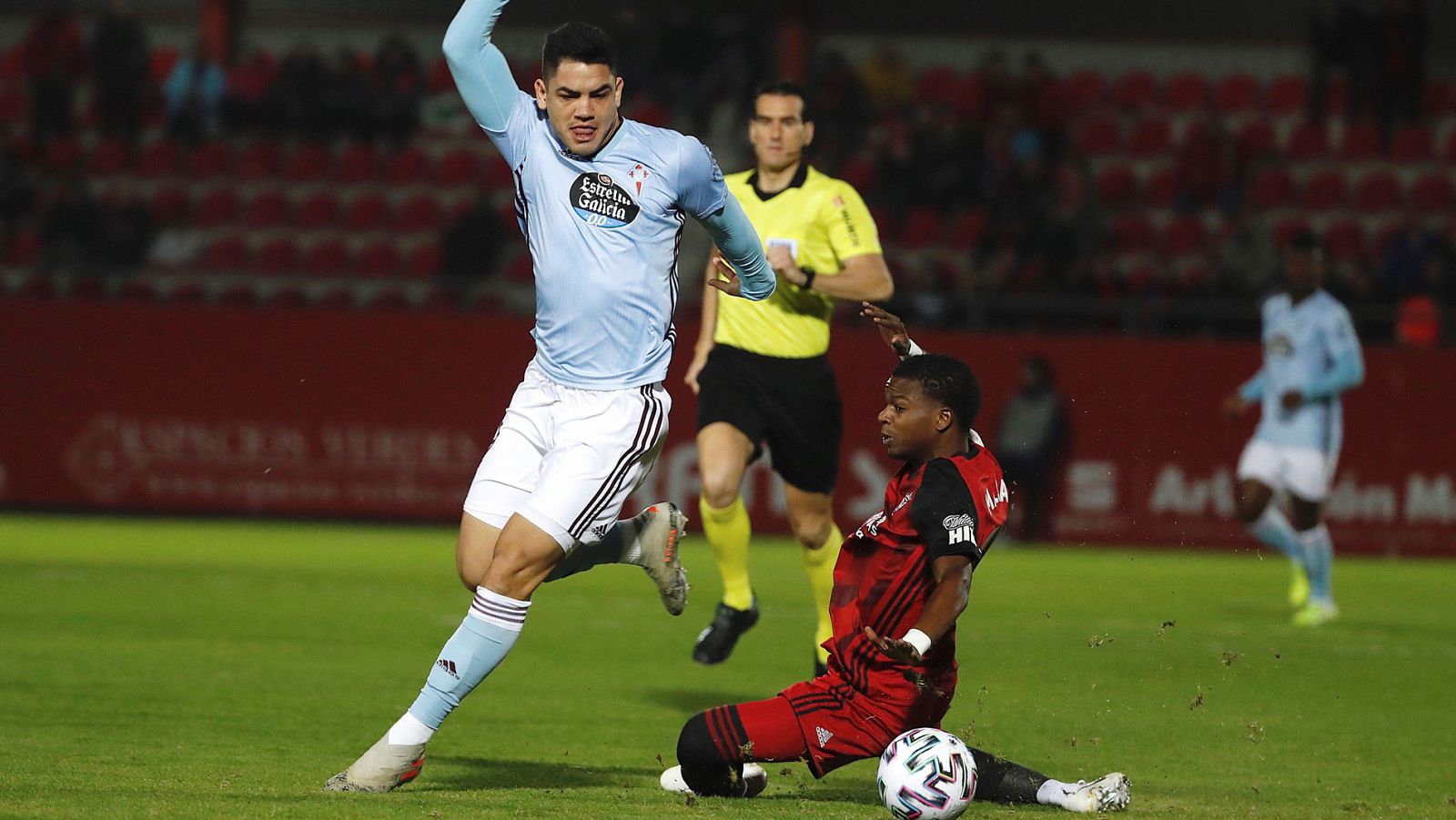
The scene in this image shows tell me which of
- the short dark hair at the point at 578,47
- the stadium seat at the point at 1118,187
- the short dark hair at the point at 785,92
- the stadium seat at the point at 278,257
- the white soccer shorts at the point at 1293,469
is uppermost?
the short dark hair at the point at 578,47

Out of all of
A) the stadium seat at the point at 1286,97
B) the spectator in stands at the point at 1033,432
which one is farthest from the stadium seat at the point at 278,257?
the stadium seat at the point at 1286,97

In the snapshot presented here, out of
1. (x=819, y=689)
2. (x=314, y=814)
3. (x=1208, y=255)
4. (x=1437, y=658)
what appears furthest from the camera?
(x=1208, y=255)

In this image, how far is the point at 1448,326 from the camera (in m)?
18.1

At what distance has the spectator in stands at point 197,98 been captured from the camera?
22.4 metres

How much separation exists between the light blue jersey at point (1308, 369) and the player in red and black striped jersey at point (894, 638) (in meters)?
7.79

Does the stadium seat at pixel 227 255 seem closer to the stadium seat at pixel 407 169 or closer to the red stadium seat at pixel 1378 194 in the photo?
the stadium seat at pixel 407 169

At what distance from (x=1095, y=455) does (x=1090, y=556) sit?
1.02m

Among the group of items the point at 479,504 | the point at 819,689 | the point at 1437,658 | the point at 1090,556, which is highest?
the point at 479,504

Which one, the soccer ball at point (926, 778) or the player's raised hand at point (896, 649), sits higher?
the player's raised hand at point (896, 649)

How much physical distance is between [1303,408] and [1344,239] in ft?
28.6

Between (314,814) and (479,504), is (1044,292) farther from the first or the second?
(314,814)

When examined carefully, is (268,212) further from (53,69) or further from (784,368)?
(784,368)

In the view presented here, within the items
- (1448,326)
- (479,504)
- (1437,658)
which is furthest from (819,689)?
(1448,326)

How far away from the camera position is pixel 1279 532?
44.7 feet
